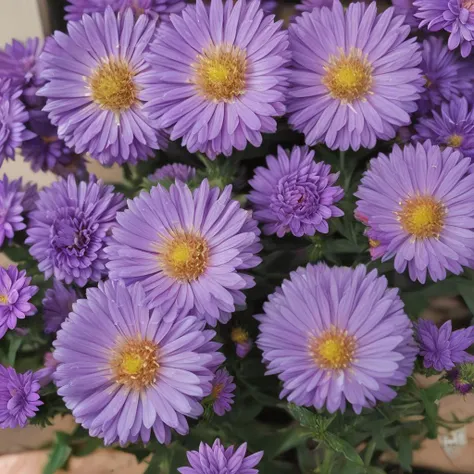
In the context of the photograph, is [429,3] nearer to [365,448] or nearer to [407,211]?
[407,211]

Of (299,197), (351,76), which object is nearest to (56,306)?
(299,197)

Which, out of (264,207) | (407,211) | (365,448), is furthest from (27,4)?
(365,448)

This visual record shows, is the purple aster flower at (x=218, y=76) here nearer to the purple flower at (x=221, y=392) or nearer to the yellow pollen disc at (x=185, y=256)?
the yellow pollen disc at (x=185, y=256)

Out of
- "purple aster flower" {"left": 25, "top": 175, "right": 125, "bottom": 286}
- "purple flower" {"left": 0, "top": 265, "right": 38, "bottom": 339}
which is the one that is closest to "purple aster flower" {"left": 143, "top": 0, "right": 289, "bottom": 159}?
"purple aster flower" {"left": 25, "top": 175, "right": 125, "bottom": 286}

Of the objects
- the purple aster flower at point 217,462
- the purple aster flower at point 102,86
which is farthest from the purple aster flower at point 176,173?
the purple aster flower at point 217,462

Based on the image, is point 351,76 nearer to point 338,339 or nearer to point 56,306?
point 338,339

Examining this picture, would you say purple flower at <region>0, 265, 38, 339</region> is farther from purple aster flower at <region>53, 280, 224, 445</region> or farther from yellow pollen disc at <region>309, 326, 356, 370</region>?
yellow pollen disc at <region>309, 326, 356, 370</region>
